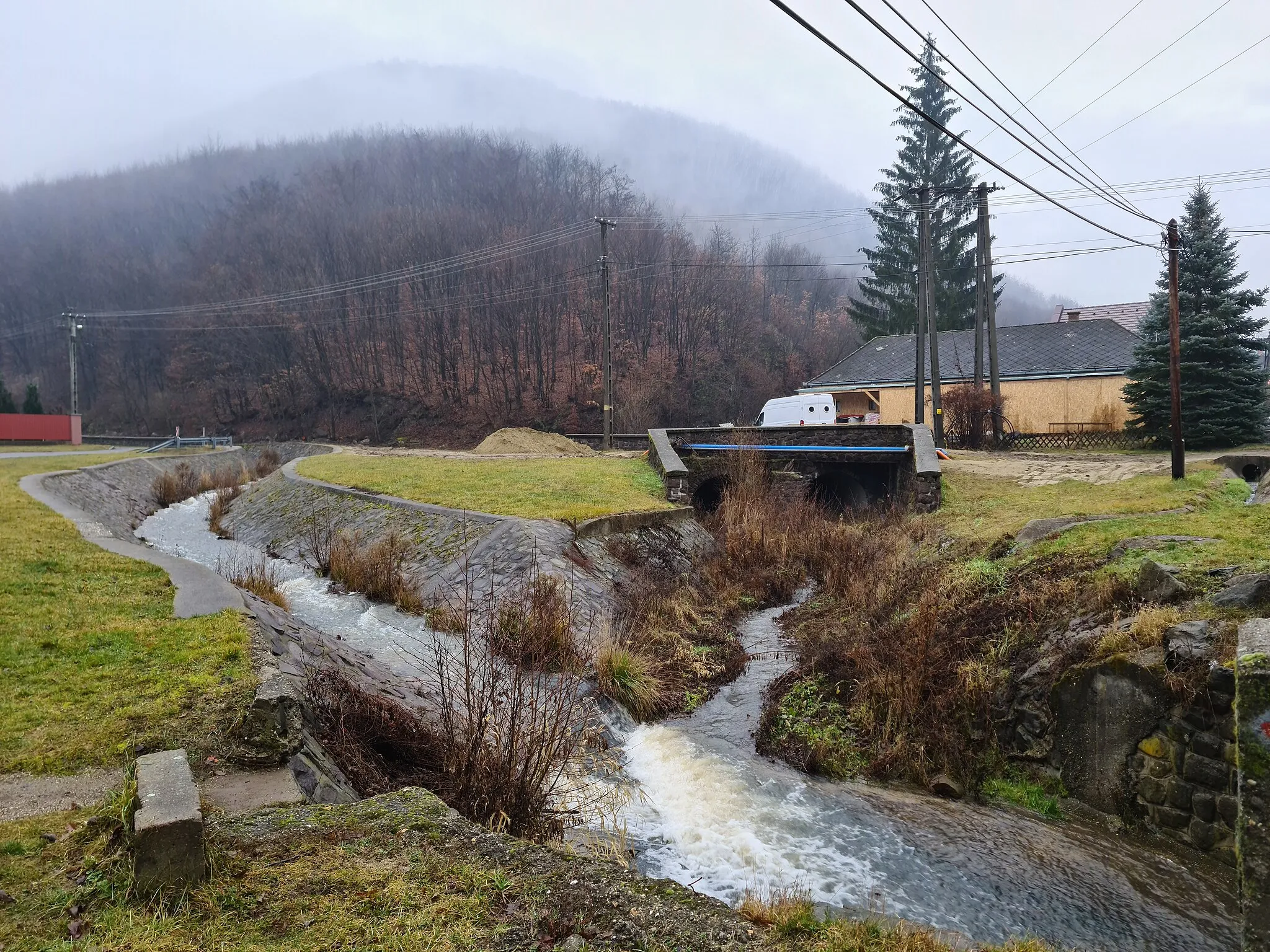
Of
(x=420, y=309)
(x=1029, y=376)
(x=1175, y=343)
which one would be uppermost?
(x=420, y=309)

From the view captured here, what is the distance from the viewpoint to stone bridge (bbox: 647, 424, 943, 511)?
19609mm

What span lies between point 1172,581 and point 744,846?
489 centimetres

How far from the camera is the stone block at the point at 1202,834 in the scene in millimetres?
5996

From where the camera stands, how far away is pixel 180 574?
10.0m

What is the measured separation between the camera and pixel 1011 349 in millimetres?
34406

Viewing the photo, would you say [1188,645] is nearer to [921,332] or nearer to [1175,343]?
[1175,343]

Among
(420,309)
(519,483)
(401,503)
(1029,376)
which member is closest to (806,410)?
(1029,376)

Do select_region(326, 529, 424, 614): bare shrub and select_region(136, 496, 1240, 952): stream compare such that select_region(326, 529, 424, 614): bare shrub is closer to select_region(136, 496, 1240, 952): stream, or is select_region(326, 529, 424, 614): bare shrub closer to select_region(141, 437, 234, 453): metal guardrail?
select_region(136, 496, 1240, 952): stream

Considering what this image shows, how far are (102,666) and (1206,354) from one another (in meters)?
27.7

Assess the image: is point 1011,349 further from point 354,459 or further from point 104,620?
point 104,620

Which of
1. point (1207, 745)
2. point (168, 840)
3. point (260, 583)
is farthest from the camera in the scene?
point (260, 583)

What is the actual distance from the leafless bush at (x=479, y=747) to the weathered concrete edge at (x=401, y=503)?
6.80 metres

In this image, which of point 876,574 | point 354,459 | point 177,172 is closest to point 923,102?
point 354,459

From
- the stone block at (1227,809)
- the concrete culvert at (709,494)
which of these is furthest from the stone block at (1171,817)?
the concrete culvert at (709,494)
